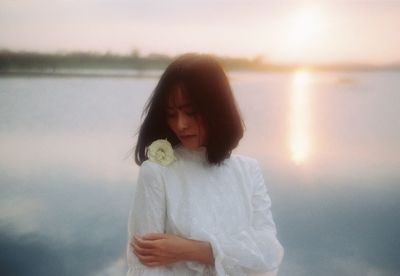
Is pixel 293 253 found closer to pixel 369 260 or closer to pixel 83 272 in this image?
pixel 369 260

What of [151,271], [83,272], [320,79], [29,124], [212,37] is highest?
[212,37]

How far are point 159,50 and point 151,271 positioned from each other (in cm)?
91

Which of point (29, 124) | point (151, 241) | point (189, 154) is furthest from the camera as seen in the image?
point (29, 124)

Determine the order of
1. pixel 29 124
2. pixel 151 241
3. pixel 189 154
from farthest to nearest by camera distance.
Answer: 1. pixel 29 124
2. pixel 189 154
3. pixel 151 241

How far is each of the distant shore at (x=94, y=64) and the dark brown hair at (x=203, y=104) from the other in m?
0.62

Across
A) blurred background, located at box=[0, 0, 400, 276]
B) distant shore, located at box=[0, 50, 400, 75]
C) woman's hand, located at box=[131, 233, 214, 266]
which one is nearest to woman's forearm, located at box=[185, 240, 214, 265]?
woman's hand, located at box=[131, 233, 214, 266]

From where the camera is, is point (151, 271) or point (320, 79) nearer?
point (151, 271)

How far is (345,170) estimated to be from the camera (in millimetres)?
1838

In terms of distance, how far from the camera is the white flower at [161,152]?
117 cm

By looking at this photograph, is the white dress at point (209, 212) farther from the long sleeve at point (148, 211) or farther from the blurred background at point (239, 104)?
the blurred background at point (239, 104)

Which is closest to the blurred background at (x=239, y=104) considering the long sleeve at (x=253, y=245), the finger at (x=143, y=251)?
the long sleeve at (x=253, y=245)

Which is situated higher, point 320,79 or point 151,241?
point 320,79

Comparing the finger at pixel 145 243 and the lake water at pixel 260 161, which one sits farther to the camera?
the lake water at pixel 260 161

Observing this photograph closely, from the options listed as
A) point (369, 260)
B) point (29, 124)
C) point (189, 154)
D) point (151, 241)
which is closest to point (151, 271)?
point (151, 241)
